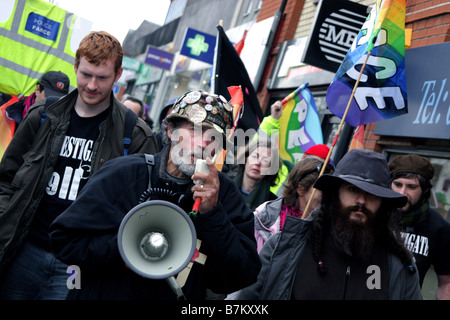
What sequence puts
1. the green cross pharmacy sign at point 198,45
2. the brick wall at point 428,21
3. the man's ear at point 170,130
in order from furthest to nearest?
the green cross pharmacy sign at point 198,45, the brick wall at point 428,21, the man's ear at point 170,130

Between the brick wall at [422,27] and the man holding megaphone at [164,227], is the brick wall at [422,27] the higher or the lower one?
the higher one

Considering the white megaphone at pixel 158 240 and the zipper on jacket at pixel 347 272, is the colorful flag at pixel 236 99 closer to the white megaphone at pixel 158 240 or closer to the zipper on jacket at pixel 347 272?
the zipper on jacket at pixel 347 272

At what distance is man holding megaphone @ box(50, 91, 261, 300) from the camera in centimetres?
202

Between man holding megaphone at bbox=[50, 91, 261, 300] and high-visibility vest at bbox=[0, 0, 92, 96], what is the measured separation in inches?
155

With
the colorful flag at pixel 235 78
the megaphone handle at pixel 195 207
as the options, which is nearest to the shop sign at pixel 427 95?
the colorful flag at pixel 235 78

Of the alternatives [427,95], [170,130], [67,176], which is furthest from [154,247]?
[427,95]

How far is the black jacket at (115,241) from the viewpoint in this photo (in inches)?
82.6

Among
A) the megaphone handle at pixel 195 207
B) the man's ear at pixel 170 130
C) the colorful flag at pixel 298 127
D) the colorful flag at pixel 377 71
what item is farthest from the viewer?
the colorful flag at pixel 298 127

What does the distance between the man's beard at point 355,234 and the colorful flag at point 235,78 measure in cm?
321

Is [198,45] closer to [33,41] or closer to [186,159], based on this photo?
[33,41]

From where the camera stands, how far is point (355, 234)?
255 centimetres
